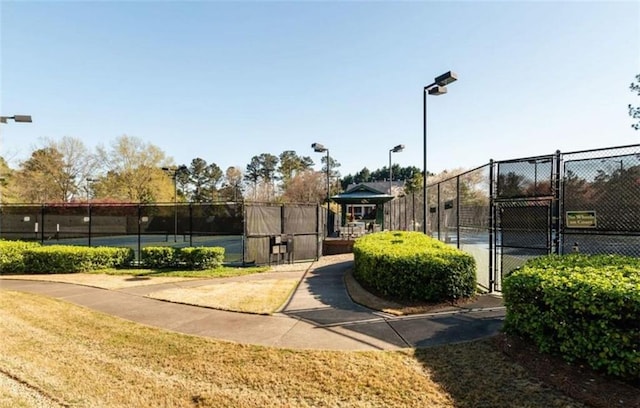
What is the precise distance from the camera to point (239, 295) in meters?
7.39

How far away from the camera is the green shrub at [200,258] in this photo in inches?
441

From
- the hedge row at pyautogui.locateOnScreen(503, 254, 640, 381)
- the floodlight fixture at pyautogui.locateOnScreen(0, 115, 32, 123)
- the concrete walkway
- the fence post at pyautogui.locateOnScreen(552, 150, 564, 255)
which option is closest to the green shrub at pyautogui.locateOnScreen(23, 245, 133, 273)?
the concrete walkway

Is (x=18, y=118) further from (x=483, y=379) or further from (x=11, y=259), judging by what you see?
(x=483, y=379)

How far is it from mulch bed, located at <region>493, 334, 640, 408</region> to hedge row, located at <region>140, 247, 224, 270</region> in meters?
9.17

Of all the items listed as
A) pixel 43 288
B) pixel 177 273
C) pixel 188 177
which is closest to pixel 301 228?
pixel 177 273

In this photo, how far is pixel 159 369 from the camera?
3.76 meters

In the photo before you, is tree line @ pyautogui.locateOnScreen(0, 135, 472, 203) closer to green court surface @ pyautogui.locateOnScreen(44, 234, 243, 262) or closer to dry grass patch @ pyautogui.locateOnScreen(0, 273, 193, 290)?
green court surface @ pyautogui.locateOnScreen(44, 234, 243, 262)

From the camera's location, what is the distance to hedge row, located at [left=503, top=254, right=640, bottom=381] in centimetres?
315

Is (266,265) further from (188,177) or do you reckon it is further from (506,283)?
(188,177)

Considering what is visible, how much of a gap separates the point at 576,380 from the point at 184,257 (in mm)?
10615

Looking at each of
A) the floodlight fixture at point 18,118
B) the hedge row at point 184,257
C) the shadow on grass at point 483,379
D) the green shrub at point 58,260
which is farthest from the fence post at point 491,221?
the floodlight fixture at point 18,118

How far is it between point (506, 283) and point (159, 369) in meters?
4.17

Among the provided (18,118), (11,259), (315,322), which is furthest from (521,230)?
(11,259)

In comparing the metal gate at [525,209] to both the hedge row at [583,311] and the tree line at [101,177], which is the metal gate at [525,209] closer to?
the hedge row at [583,311]
